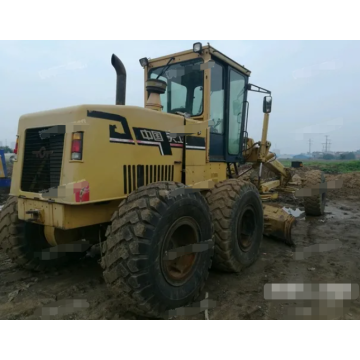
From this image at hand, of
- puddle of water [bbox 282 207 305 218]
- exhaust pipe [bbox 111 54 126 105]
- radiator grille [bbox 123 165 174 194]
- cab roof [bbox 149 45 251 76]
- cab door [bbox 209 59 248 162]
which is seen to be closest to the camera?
radiator grille [bbox 123 165 174 194]

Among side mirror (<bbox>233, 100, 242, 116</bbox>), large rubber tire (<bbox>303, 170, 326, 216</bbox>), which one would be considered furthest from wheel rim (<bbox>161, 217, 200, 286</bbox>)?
large rubber tire (<bbox>303, 170, 326, 216</bbox>)

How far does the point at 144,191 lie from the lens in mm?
2998

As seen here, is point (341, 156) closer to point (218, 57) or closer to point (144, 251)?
point (218, 57)

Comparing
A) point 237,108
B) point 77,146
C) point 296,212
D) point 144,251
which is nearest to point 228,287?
point 144,251

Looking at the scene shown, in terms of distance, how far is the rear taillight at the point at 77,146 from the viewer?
9.47 ft

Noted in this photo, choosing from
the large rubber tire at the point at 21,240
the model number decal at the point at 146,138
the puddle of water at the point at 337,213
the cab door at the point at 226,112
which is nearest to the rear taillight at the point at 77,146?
the model number decal at the point at 146,138

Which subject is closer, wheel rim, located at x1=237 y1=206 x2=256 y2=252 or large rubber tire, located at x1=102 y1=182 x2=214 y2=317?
large rubber tire, located at x1=102 y1=182 x2=214 y2=317

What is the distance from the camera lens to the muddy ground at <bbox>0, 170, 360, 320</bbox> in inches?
121

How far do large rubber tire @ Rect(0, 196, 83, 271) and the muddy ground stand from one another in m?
0.22

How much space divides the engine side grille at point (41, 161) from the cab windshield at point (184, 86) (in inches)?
83.4

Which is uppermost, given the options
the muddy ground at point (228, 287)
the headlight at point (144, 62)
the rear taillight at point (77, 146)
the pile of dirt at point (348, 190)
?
the headlight at point (144, 62)

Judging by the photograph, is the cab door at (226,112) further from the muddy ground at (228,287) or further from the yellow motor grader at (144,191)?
the muddy ground at (228,287)

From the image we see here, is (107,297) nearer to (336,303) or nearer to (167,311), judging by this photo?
(167,311)

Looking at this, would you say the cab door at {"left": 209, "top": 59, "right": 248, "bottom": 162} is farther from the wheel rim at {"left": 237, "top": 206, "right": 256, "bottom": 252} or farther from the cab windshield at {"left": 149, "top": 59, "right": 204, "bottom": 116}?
the wheel rim at {"left": 237, "top": 206, "right": 256, "bottom": 252}
